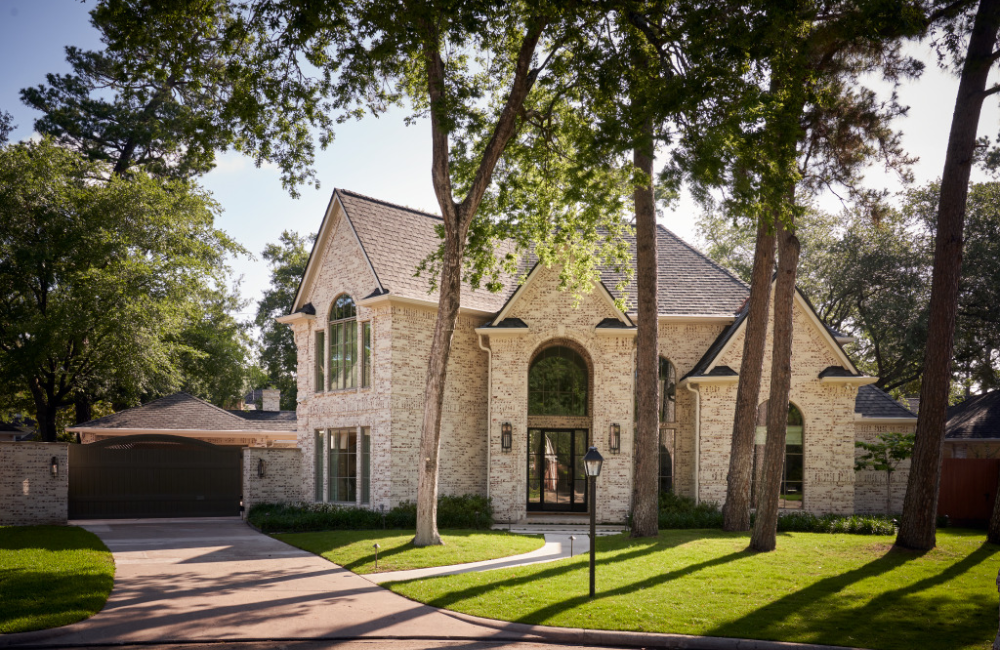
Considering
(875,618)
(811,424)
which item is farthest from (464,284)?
(875,618)

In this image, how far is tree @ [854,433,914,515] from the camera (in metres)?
22.0

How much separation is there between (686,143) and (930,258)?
28297 mm

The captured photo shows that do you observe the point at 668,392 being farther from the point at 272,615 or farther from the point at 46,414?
the point at 46,414

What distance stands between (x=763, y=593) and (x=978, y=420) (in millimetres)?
22977

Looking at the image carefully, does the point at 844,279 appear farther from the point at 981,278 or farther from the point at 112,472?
the point at 112,472

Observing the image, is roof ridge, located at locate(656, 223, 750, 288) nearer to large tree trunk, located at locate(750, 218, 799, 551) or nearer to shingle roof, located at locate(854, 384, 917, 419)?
shingle roof, located at locate(854, 384, 917, 419)

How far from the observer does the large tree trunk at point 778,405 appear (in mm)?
14758

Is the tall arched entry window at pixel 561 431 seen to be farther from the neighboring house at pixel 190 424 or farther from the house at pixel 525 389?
the neighboring house at pixel 190 424

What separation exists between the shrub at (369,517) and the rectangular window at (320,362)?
397cm

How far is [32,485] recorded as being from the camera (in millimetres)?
19531

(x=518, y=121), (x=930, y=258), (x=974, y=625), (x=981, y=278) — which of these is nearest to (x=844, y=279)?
(x=930, y=258)

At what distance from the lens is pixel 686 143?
1301 centimetres

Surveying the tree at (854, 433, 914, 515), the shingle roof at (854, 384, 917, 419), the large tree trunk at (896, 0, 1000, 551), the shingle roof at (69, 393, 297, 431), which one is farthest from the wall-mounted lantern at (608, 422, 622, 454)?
the shingle roof at (69, 393, 297, 431)

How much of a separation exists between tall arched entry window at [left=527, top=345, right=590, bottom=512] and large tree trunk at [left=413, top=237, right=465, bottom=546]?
719 centimetres
